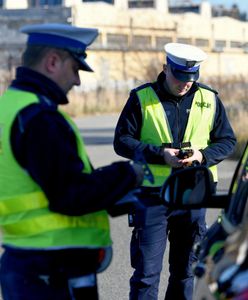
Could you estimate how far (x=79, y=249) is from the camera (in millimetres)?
3537

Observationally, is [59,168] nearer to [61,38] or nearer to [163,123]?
[61,38]

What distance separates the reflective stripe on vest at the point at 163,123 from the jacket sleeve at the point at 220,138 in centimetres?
5

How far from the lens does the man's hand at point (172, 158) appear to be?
519cm

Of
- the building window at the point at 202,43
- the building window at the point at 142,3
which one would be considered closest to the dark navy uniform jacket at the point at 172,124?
the building window at the point at 202,43

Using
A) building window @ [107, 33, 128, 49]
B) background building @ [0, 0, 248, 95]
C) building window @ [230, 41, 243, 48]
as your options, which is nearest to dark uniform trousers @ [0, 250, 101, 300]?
background building @ [0, 0, 248, 95]

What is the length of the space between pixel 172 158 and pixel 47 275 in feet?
6.06

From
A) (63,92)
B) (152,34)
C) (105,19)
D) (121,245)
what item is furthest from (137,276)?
(152,34)

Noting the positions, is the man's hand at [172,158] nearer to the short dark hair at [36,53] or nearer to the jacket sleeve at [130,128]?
the jacket sleeve at [130,128]

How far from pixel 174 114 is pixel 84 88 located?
41.9m

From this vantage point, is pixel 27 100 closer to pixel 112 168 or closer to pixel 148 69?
pixel 112 168

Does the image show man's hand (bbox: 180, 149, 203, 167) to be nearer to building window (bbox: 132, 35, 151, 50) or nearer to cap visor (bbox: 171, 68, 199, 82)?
cap visor (bbox: 171, 68, 199, 82)

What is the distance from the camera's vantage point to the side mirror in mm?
3904

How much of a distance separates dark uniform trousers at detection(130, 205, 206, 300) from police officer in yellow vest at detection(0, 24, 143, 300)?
162 cm

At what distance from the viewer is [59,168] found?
132 inches
